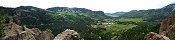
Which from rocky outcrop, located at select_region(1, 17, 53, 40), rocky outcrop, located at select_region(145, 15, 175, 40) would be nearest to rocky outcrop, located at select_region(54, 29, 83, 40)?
rocky outcrop, located at select_region(145, 15, 175, 40)

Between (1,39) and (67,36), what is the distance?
27.4m

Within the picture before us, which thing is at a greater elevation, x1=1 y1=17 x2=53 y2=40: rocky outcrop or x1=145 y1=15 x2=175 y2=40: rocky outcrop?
x1=145 y1=15 x2=175 y2=40: rocky outcrop

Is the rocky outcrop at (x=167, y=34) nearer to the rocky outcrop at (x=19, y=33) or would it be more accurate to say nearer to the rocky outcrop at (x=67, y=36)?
the rocky outcrop at (x=67, y=36)

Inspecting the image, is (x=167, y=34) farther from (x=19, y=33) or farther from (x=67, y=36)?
(x=19, y=33)

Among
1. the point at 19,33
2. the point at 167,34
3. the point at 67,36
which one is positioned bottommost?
the point at 19,33

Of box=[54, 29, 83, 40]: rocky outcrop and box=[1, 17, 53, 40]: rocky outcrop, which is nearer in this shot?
box=[54, 29, 83, 40]: rocky outcrop

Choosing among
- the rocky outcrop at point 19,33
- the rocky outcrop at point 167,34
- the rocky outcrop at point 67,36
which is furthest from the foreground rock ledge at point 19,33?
the rocky outcrop at point 167,34

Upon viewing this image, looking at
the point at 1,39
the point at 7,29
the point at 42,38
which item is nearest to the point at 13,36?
the point at 1,39

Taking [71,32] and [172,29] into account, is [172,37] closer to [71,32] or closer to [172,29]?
[172,29]

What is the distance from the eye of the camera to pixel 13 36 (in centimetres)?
8262

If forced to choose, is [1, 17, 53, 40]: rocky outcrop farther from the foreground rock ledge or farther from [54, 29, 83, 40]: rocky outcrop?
[54, 29, 83, 40]: rocky outcrop

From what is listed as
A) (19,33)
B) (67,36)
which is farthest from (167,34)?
(19,33)

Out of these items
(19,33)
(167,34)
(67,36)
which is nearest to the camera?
(67,36)

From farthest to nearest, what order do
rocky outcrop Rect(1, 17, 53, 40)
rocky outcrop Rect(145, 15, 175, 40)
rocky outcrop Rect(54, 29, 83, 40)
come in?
rocky outcrop Rect(1, 17, 53, 40)
rocky outcrop Rect(54, 29, 83, 40)
rocky outcrop Rect(145, 15, 175, 40)
